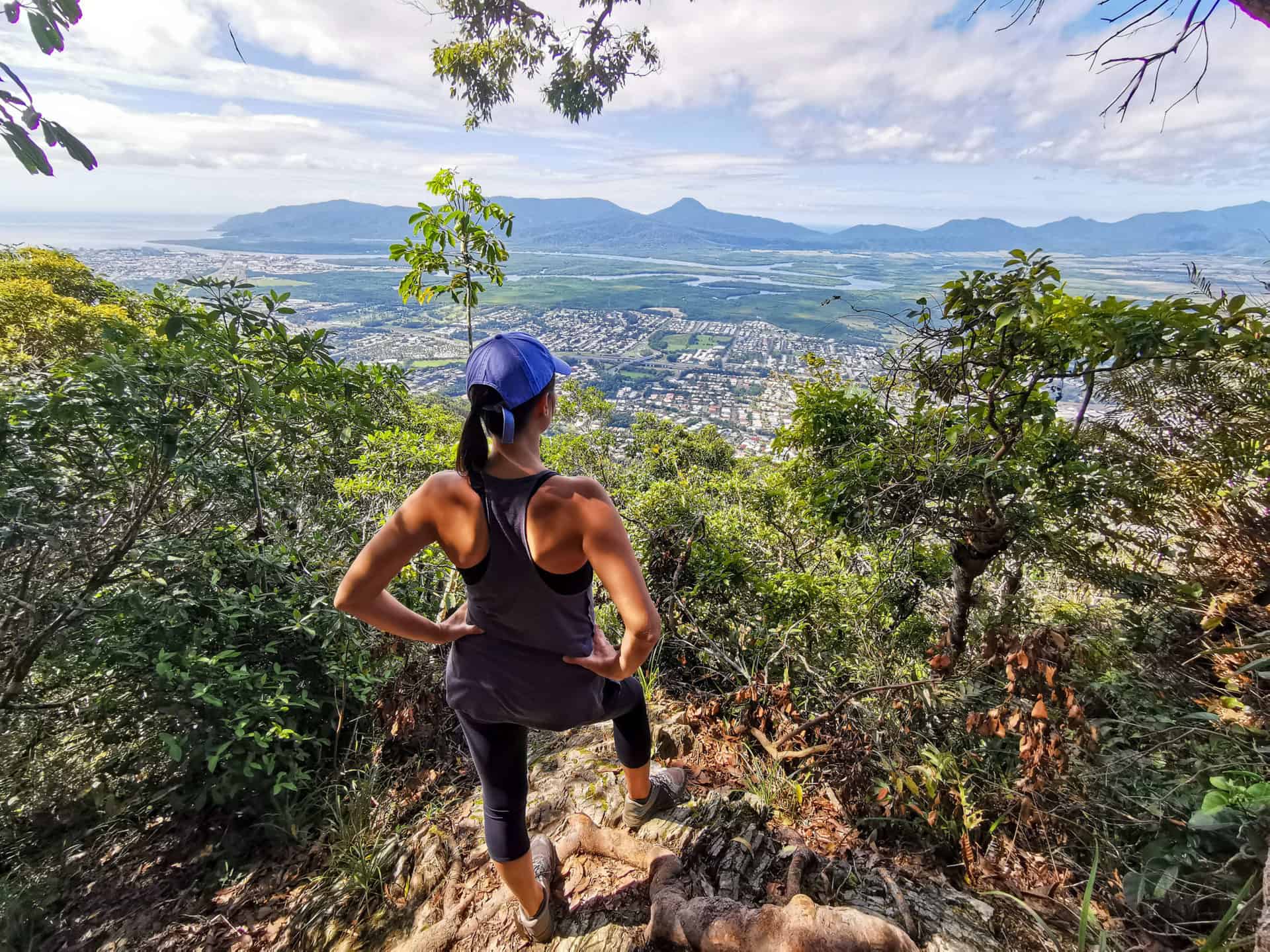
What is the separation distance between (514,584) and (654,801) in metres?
1.25

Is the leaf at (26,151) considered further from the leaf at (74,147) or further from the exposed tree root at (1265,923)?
the exposed tree root at (1265,923)

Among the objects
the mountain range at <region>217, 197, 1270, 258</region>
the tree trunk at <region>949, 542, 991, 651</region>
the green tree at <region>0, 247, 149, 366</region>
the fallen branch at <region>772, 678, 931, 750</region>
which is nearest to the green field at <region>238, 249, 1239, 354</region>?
the tree trunk at <region>949, 542, 991, 651</region>

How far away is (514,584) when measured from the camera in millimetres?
1376

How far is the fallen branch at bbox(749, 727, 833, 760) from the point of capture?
2.30 metres

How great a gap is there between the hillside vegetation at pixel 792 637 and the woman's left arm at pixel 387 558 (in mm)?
1169

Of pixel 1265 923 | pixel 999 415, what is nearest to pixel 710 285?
pixel 999 415

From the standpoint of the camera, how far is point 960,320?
114 inches

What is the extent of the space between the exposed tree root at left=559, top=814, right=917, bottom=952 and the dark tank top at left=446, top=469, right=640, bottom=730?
0.69m

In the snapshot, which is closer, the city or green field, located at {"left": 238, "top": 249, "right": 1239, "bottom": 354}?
the city

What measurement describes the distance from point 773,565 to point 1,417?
4.15 meters

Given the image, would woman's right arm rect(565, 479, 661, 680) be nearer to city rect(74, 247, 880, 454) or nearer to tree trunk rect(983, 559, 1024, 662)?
tree trunk rect(983, 559, 1024, 662)

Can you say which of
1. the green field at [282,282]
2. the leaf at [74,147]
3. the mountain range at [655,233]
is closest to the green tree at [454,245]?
the leaf at [74,147]

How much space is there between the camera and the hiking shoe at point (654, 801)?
205cm

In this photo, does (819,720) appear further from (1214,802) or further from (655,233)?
(655,233)
